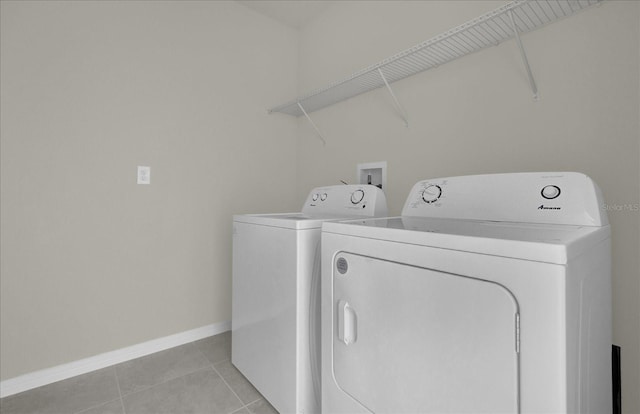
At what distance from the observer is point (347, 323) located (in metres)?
1.03

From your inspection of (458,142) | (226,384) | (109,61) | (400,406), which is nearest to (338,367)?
(400,406)

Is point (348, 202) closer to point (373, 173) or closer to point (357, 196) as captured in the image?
point (357, 196)

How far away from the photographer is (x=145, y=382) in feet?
5.52

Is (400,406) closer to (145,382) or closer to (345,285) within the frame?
(345,285)

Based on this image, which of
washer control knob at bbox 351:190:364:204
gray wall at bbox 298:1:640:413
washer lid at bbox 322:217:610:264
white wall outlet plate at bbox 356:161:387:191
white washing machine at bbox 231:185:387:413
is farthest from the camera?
white wall outlet plate at bbox 356:161:387:191

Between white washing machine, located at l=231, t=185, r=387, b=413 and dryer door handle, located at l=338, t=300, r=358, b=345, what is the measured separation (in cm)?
28

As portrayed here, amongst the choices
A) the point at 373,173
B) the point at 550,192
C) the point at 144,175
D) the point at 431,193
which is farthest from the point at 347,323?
the point at 144,175

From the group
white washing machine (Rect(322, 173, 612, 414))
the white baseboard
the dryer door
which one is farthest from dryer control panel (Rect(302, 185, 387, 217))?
the white baseboard

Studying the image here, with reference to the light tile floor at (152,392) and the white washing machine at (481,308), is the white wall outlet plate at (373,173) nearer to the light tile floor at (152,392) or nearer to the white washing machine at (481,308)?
the white washing machine at (481,308)

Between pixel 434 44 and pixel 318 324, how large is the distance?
144cm

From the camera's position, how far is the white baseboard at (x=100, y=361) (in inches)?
62.7

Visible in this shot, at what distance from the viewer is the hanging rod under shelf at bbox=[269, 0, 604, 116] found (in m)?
1.17

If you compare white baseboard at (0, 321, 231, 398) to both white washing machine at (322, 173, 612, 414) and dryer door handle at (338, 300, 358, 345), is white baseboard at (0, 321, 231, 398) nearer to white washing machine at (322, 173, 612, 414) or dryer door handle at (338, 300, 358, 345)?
white washing machine at (322, 173, 612, 414)

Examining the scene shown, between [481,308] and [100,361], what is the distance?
7.23 feet
